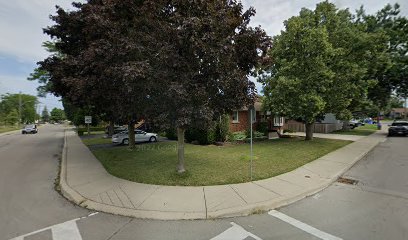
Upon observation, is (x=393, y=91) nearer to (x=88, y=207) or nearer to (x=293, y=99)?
(x=293, y=99)

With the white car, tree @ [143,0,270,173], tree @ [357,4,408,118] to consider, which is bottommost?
the white car

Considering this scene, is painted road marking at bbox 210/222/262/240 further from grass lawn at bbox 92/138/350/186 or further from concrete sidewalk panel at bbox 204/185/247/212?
grass lawn at bbox 92/138/350/186

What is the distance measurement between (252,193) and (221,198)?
0.89 m

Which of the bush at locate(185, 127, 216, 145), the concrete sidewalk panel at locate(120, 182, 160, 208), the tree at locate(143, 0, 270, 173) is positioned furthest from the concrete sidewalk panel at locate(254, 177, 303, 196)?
the bush at locate(185, 127, 216, 145)

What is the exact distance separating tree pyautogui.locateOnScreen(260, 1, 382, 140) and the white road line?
9.78m

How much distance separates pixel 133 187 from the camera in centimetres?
666

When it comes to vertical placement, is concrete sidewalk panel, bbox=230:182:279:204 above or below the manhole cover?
above

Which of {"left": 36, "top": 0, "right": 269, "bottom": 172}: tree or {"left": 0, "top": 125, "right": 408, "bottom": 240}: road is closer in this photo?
{"left": 0, "top": 125, "right": 408, "bottom": 240}: road

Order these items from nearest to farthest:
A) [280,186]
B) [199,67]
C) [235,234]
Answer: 1. [235,234]
2. [280,186]
3. [199,67]

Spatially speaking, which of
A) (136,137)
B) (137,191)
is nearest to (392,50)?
(136,137)

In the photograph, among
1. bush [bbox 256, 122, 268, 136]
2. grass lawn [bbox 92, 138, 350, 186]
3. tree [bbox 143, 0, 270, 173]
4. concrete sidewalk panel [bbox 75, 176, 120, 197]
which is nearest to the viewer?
tree [bbox 143, 0, 270, 173]

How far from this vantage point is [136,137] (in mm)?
19078

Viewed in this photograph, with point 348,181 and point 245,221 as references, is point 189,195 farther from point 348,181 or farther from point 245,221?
point 348,181

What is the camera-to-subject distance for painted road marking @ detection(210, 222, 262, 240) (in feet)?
13.4
